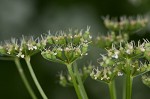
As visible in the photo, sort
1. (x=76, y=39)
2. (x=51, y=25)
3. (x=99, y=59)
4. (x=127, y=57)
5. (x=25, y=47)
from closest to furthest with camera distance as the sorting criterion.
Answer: (x=127, y=57) < (x=99, y=59) < (x=76, y=39) < (x=25, y=47) < (x=51, y=25)

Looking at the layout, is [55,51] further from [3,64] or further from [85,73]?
[3,64]

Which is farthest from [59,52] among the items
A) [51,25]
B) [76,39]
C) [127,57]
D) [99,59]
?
[51,25]

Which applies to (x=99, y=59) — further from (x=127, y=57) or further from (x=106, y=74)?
(x=127, y=57)

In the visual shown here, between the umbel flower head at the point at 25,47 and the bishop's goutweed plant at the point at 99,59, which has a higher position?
the umbel flower head at the point at 25,47

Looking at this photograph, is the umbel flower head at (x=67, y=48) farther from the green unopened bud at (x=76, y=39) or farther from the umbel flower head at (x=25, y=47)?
the umbel flower head at (x=25, y=47)

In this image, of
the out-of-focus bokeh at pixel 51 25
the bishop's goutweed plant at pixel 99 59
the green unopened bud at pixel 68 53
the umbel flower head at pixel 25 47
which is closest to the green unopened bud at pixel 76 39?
the bishop's goutweed plant at pixel 99 59

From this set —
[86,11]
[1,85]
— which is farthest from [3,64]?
[86,11]
